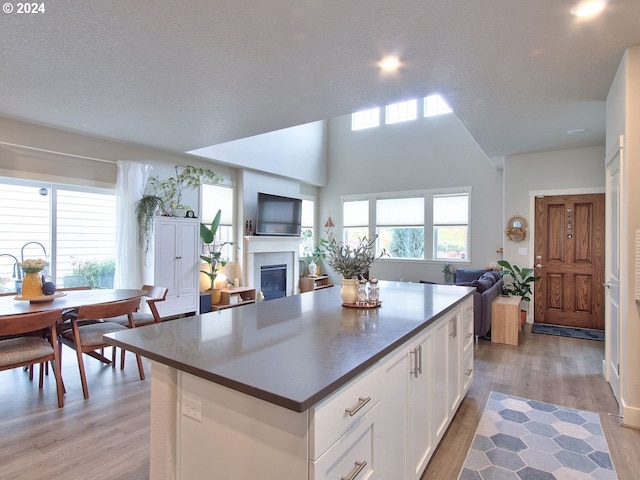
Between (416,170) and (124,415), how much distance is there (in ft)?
22.2

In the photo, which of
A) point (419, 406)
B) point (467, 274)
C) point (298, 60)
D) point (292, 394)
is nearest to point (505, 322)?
point (467, 274)

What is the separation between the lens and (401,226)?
7918 millimetres

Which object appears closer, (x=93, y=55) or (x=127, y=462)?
(x=127, y=462)

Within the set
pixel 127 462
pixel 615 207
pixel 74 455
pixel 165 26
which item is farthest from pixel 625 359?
pixel 165 26

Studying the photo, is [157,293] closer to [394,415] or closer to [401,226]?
[394,415]

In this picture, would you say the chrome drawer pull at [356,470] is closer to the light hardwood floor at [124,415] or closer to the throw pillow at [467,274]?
the light hardwood floor at [124,415]

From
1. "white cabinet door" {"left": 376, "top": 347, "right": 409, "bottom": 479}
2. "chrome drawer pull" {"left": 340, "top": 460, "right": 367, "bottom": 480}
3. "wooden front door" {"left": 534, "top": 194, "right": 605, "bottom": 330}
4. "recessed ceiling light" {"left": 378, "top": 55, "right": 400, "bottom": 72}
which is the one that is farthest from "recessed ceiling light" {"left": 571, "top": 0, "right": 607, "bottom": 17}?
"wooden front door" {"left": 534, "top": 194, "right": 605, "bottom": 330}

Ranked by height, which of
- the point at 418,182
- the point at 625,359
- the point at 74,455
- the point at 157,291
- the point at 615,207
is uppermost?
the point at 418,182

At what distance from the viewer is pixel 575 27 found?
2236mm

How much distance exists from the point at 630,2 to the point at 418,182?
5.69 meters

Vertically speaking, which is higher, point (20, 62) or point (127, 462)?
point (20, 62)

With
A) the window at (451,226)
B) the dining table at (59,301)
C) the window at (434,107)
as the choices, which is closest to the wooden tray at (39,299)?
the dining table at (59,301)

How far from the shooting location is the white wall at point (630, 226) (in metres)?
2.49

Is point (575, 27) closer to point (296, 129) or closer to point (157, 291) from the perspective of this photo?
point (157, 291)
